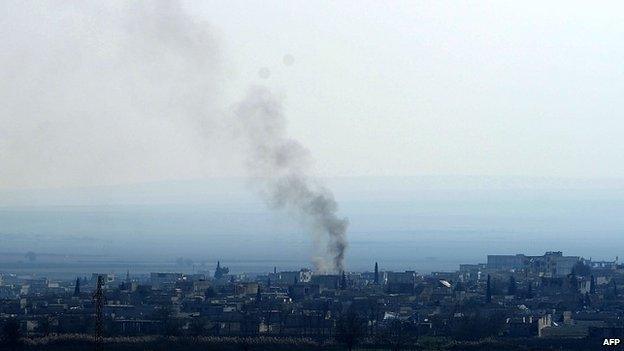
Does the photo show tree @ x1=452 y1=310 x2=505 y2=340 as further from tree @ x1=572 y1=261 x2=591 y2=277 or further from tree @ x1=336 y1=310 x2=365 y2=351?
tree @ x1=572 y1=261 x2=591 y2=277

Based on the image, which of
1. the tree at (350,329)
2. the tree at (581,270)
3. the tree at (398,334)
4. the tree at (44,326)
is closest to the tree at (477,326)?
the tree at (398,334)

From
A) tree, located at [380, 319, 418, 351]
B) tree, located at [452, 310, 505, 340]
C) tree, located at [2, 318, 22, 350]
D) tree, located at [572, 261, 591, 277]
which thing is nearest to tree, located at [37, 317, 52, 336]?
tree, located at [2, 318, 22, 350]

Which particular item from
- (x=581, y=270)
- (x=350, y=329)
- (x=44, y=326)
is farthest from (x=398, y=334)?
(x=581, y=270)

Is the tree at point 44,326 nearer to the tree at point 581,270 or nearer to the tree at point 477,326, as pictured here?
the tree at point 477,326

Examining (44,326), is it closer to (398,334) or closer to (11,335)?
(11,335)

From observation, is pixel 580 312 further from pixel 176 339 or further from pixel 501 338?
pixel 176 339

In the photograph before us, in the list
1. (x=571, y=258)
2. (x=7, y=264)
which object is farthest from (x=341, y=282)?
(x=7, y=264)
